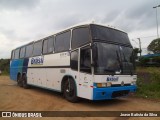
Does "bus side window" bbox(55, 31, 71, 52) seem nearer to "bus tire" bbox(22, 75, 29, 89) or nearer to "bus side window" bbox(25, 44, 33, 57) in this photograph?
"bus side window" bbox(25, 44, 33, 57)

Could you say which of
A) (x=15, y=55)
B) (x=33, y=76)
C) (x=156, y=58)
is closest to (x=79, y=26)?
(x=33, y=76)

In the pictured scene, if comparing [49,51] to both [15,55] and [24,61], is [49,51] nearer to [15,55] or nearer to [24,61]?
[24,61]

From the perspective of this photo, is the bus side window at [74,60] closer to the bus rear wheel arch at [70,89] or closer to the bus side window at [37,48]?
the bus rear wheel arch at [70,89]

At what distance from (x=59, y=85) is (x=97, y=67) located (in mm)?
3239

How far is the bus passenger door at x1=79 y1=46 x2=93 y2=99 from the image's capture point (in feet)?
28.5

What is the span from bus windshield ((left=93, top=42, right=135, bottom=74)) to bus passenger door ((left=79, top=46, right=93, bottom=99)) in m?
0.36

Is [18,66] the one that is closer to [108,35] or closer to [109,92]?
[108,35]

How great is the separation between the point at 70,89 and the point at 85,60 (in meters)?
1.74

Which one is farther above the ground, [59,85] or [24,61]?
[24,61]

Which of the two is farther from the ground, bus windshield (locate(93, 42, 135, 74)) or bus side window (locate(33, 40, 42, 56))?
bus side window (locate(33, 40, 42, 56))

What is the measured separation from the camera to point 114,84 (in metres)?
8.96

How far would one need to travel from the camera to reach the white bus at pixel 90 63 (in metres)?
8.61

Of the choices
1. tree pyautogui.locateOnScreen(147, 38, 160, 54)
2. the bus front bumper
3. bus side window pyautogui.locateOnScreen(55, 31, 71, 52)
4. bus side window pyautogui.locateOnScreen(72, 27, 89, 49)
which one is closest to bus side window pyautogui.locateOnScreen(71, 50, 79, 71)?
bus side window pyautogui.locateOnScreen(72, 27, 89, 49)

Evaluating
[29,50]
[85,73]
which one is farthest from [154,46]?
[85,73]
